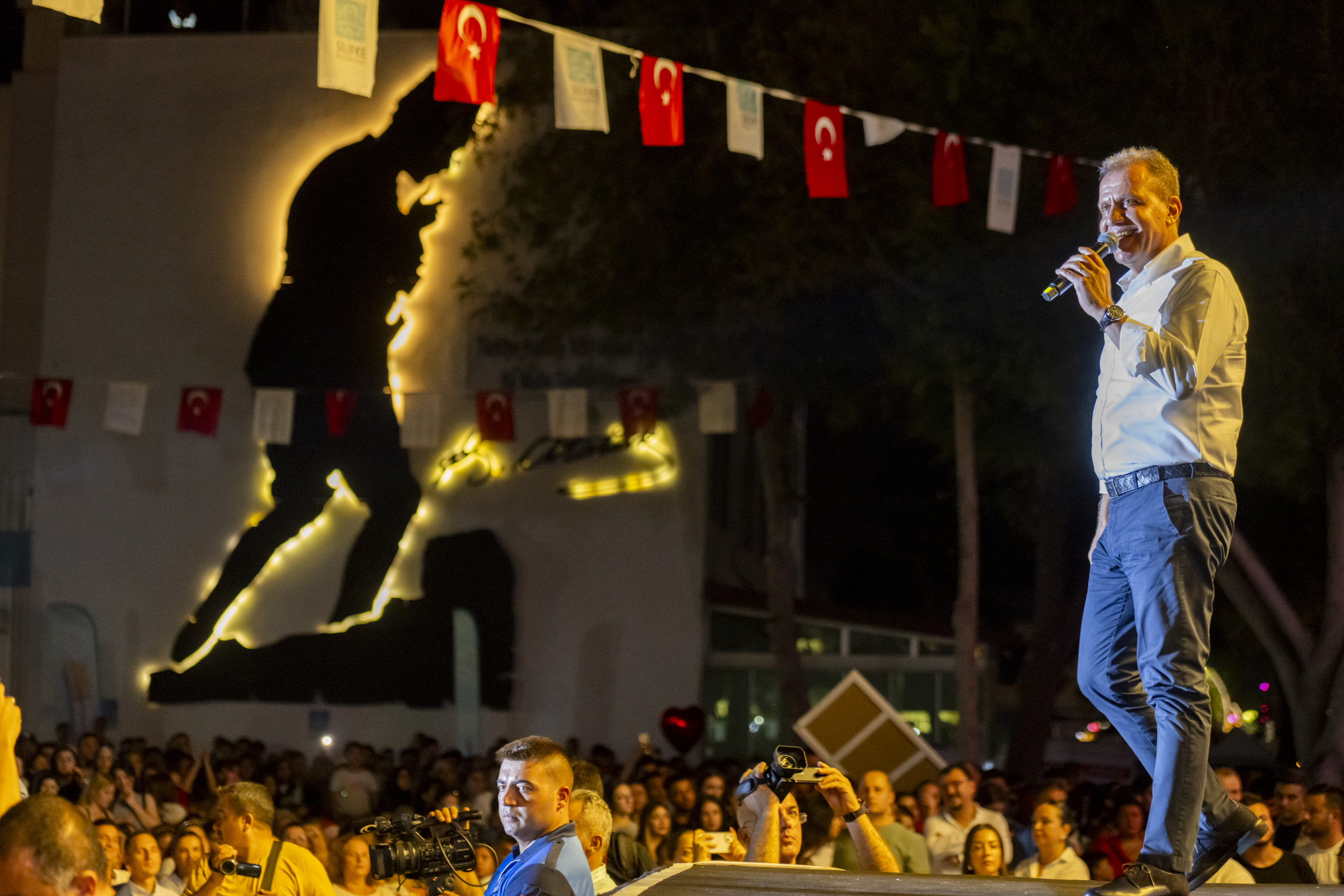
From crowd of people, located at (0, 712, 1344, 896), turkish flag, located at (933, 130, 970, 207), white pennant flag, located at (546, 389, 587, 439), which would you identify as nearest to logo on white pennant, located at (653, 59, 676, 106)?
turkish flag, located at (933, 130, 970, 207)

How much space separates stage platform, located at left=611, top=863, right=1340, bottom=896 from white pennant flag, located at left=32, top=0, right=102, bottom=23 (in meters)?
4.72

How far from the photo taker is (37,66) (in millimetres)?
21641

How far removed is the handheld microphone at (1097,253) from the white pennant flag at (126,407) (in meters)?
17.2

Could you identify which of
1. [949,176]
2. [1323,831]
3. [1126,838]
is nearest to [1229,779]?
[1323,831]

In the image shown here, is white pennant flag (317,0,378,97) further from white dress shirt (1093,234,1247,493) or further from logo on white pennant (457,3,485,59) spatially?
white dress shirt (1093,234,1247,493)

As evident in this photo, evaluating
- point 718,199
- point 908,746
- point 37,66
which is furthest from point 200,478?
point 908,746

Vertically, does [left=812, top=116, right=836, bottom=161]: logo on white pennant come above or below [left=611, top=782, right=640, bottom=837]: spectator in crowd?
above

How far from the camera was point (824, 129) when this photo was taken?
11.2m

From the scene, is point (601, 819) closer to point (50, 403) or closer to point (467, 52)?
point (467, 52)

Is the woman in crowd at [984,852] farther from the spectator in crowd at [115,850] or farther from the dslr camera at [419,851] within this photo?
the spectator in crowd at [115,850]

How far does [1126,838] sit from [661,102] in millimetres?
5494

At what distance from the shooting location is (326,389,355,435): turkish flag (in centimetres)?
1886

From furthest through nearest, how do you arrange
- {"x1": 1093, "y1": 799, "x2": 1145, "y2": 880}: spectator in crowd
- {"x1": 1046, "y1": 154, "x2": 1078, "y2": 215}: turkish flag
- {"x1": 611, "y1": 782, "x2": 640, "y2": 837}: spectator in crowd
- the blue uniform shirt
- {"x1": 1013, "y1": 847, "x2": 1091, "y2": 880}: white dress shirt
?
{"x1": 1046, "y1": 154, "x2": 1078, "y2": 215}: turkish flag, {"x1": 611, "y1": 782, "x2": 640, "y2": 837}: spectator in crowd, {"x1": 1093, "y1": 799, "x2": 1145, "y2": 880}: spectator in crowd, {"x1": 1013, "y1": 847, "x2": 1091, "y2": 880}: white dress shirt, the blue uniform shirt

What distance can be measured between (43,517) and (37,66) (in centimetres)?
653
